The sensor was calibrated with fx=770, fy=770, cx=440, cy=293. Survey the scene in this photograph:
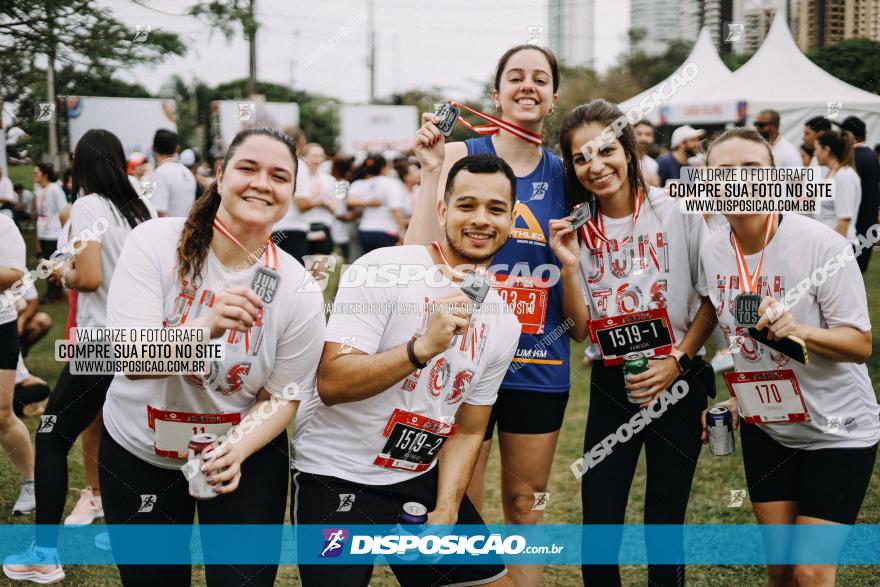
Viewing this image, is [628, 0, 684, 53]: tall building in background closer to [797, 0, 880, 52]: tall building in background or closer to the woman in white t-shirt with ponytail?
[797, 0, 880, 52]: tall building in background

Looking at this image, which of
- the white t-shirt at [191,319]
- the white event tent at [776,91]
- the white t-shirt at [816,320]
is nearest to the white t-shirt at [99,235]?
the white t-shirt at [191,319]

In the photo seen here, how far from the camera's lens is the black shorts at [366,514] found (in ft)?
7.52

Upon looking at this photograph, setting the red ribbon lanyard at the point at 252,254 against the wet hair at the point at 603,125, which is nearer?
the red ribbon lanyard at the point at 252,254

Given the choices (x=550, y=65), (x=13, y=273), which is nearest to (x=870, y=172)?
(x=550, y=65)

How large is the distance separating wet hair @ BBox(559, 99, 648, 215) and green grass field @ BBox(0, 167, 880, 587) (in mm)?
1906

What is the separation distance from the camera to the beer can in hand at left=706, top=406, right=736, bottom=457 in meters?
2.85

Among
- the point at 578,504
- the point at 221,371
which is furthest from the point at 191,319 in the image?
the point at 578,504

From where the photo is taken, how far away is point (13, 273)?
346 cm

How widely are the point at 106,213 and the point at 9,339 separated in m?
0.81

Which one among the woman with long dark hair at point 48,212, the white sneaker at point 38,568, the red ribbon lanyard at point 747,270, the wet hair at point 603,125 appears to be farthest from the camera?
the woman with long dark hair at point 48,212

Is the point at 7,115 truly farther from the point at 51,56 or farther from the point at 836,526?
the point at 836,526

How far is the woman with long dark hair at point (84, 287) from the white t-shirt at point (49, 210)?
19.8 ft

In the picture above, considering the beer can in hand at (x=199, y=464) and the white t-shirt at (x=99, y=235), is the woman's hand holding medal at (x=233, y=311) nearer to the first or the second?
the beer can in hand at (x=199, y=464)

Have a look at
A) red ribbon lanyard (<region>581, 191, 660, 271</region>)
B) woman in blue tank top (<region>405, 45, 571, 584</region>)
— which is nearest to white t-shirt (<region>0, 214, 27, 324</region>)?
woman in blue tank top (<region>405, 45, 571, 584</region>)
